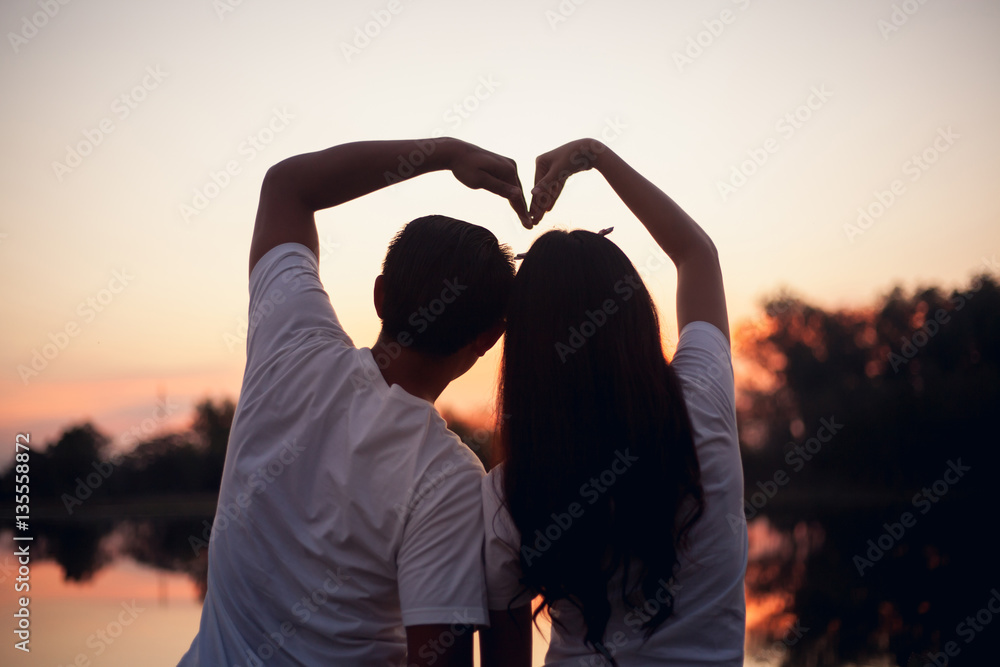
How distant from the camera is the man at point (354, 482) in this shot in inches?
59.7

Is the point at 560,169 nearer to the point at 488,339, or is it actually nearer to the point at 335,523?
the point at 488,339

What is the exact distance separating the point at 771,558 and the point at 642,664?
14.0 metres

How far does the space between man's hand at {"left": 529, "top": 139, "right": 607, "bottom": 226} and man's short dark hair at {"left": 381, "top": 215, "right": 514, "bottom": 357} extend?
14.2 inches

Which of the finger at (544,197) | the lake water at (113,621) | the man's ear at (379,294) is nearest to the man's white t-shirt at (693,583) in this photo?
the man's ear at (379,294)

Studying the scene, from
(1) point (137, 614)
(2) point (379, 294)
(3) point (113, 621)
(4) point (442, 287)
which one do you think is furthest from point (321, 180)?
(1) point (137, 614)

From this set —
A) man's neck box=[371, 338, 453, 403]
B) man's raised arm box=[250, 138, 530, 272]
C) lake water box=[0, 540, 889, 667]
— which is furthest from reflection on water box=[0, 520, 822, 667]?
man's raised arm box=[250, 138, 530, 272]

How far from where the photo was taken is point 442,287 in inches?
66.0

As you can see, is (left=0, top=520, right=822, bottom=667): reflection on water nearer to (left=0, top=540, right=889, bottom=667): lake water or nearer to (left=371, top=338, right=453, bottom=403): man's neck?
(left=0, top=540, right=889, bottom=667): lake water

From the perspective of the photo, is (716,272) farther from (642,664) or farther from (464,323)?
(642,664)

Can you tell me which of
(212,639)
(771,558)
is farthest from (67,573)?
(212,639)

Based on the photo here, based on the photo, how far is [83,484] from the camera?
1018 inches

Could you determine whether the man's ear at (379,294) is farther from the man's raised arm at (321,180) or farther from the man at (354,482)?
the man's raised arm at (321,180)

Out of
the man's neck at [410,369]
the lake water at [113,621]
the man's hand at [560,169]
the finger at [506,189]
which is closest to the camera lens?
the man's neck at [410,369]

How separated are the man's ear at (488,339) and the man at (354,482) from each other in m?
0.02
